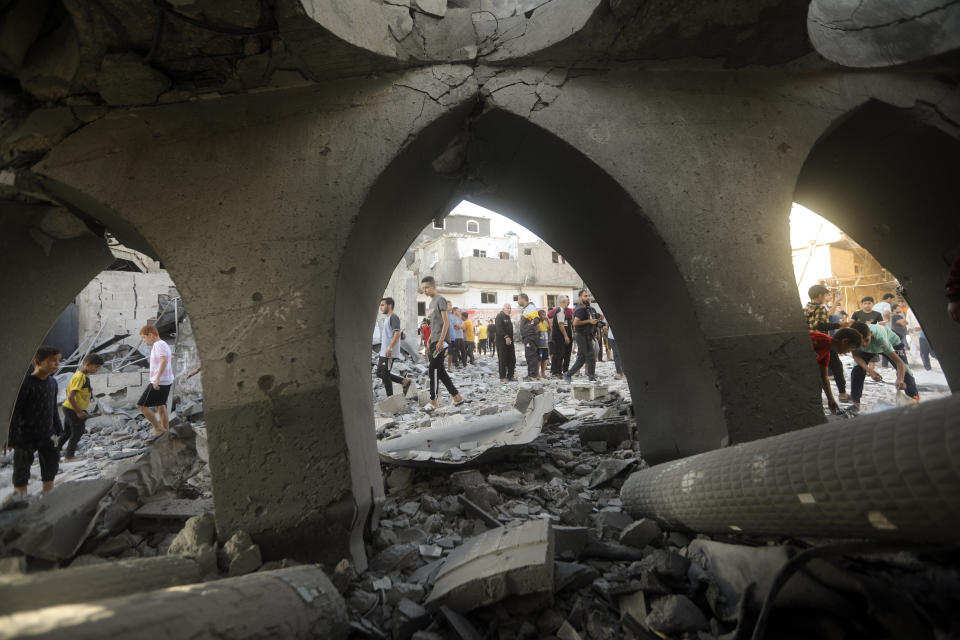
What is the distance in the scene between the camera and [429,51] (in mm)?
2334

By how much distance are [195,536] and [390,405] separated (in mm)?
4654

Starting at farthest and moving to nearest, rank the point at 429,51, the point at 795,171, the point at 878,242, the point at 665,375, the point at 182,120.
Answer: the point at 878,242, the point at 665,375, the point at 795,171, the point at 429,51, the point at 182,120

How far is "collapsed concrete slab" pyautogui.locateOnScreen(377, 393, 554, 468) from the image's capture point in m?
3.29

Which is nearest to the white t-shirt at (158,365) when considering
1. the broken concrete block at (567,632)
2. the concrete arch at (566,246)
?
the concrete arch at (566,246)

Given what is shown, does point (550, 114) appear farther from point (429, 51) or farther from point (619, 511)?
point (619, 511)

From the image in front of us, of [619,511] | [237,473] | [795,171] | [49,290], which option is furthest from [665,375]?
[49,290]

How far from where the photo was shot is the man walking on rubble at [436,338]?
625 centimetres

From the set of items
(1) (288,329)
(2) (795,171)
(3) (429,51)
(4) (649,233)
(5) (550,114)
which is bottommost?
A: (1) (288,329)

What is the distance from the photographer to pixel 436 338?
643 centimetres

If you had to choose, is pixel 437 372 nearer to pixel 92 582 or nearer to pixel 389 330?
pixel 389 330

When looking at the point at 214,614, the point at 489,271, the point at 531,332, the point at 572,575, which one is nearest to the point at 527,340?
the point at 531,332

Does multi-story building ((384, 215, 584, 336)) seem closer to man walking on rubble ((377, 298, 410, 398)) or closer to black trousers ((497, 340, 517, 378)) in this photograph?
black trousers ((497, 340, 517, 378))

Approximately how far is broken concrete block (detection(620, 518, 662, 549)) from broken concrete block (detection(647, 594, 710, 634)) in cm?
51

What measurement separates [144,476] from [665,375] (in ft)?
12.7
